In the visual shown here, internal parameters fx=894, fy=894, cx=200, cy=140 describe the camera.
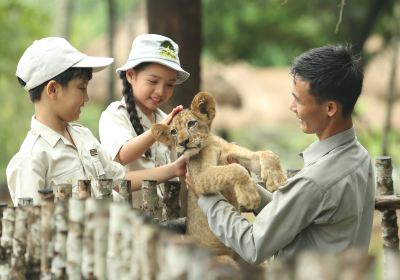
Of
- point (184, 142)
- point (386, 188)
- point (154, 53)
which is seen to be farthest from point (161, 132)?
point (386, 188)

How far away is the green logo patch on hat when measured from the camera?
218 inches

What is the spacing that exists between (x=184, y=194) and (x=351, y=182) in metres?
1.83

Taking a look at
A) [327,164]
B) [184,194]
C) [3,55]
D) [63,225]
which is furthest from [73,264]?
[3,55]

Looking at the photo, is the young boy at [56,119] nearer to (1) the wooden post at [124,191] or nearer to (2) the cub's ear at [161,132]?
(1) the wooden post at [124,191]

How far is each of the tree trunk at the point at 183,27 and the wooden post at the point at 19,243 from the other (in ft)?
16.7

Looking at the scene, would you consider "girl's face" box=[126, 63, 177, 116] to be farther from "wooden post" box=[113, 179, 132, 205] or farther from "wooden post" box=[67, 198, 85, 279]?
"wooden post" box=[67, 198, 85, 279]

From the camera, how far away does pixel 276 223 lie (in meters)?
4.10

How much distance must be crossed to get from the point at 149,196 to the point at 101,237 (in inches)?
63.9

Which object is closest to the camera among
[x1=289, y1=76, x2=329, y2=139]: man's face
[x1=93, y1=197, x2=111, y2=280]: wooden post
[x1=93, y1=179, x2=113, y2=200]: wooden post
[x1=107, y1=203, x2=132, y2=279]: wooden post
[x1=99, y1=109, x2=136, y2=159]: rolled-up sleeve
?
[x1=107, y1=203, x2=132, y2=279]: wooden post

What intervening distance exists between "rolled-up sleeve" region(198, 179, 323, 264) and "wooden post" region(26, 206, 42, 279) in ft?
2.98

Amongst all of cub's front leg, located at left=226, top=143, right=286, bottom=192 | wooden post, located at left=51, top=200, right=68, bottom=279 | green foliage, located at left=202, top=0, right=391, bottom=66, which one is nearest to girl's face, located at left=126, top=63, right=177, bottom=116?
cub's front leg, located at left=226, top=143, right=286, bottom=192

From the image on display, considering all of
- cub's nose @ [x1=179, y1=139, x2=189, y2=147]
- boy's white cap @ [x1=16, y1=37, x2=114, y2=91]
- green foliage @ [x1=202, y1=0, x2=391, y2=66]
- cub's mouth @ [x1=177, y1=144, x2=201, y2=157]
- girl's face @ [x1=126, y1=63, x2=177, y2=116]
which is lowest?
cub's mouth @ [x1=177, y1=144, x2=201, y2=157]

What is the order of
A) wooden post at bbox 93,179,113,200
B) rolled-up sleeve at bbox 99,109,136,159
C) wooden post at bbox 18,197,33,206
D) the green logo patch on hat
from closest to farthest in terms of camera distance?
wooden post at bbox 18,197,33,206 → wooden post at bbox 93,179,113,200 → rolled-up sleeve at bbox 99,109,136,159 → the green logo patch on hat

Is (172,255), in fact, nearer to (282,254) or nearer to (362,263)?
(362,263)
